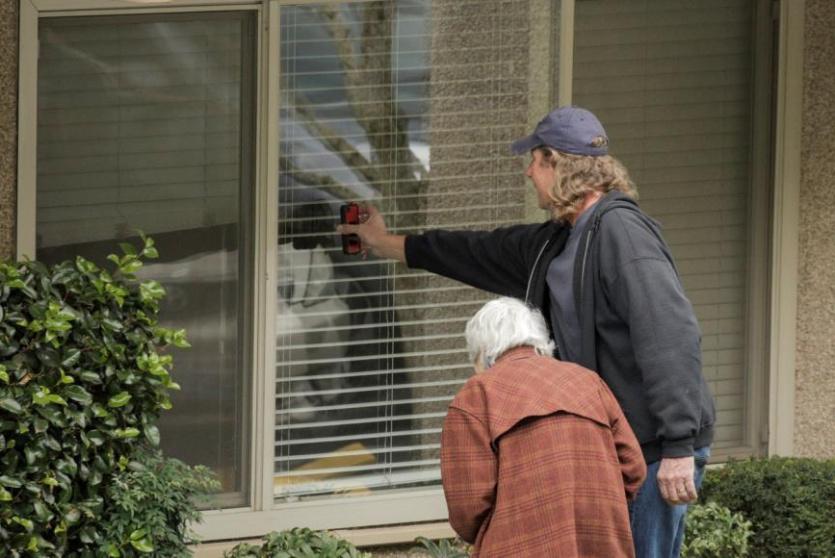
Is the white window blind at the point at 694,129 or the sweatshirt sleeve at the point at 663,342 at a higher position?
the white window blind at the point at 694,129

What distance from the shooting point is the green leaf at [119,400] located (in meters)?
4.74

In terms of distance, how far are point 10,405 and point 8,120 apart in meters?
1.37

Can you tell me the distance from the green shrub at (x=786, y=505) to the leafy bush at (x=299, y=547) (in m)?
1.75

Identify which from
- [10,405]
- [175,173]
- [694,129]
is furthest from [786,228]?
[10,405]

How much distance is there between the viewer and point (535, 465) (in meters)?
3.98

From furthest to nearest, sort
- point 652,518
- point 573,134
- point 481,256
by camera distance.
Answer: point 481,256, point 573,134, point 652,518

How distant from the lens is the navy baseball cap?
15.0 feet

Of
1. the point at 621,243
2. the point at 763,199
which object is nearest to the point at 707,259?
the point at 763,199

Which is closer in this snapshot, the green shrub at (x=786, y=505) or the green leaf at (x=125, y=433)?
the green leaf at (x=125, y=433)

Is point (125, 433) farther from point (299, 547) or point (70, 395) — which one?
point (299, 547)

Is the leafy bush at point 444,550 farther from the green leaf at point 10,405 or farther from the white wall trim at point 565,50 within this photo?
the white wall trim at point 565,50

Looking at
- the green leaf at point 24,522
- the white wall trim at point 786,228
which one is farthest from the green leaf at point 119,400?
the white wall trim at point 786,228

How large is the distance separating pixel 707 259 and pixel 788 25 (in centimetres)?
115

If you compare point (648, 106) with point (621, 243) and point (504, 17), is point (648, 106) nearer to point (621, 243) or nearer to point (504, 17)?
point (504, 17)
